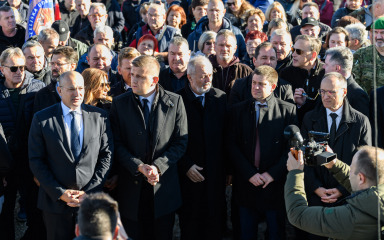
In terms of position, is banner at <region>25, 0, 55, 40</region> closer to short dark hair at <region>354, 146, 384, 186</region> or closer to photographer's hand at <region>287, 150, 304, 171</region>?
photographer's hand at <region>287, 150, 304, 171</region>

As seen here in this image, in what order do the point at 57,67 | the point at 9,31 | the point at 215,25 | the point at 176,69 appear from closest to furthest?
the point at 57,67 < the point at 176,69 < the point at 215,25 < the point at 9,31

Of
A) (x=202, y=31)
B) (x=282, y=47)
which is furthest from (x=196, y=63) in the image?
(x=202, y=31)

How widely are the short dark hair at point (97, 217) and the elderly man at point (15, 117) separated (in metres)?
2.60

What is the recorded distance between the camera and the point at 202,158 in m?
6.00

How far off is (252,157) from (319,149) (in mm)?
1603

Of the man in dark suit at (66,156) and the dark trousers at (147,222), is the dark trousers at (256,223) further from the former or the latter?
the man in dark suit at (66,156)

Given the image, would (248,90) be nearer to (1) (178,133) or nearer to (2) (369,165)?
(1) (178,133)

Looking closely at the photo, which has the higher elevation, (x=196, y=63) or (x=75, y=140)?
(x=196, y=63)

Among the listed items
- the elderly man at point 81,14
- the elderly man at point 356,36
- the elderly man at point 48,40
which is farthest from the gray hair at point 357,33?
the elderly man at point 81,14

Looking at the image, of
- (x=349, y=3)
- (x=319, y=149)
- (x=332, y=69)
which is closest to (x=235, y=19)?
(x=349, y=3)

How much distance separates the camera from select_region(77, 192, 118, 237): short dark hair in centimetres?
339

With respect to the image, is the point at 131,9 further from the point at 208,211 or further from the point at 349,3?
the point at 208,211

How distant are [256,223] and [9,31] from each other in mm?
5737

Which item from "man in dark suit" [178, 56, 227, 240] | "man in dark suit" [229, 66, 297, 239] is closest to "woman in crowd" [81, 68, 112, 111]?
"man in dark suit" [178, 56, 227, 240]
